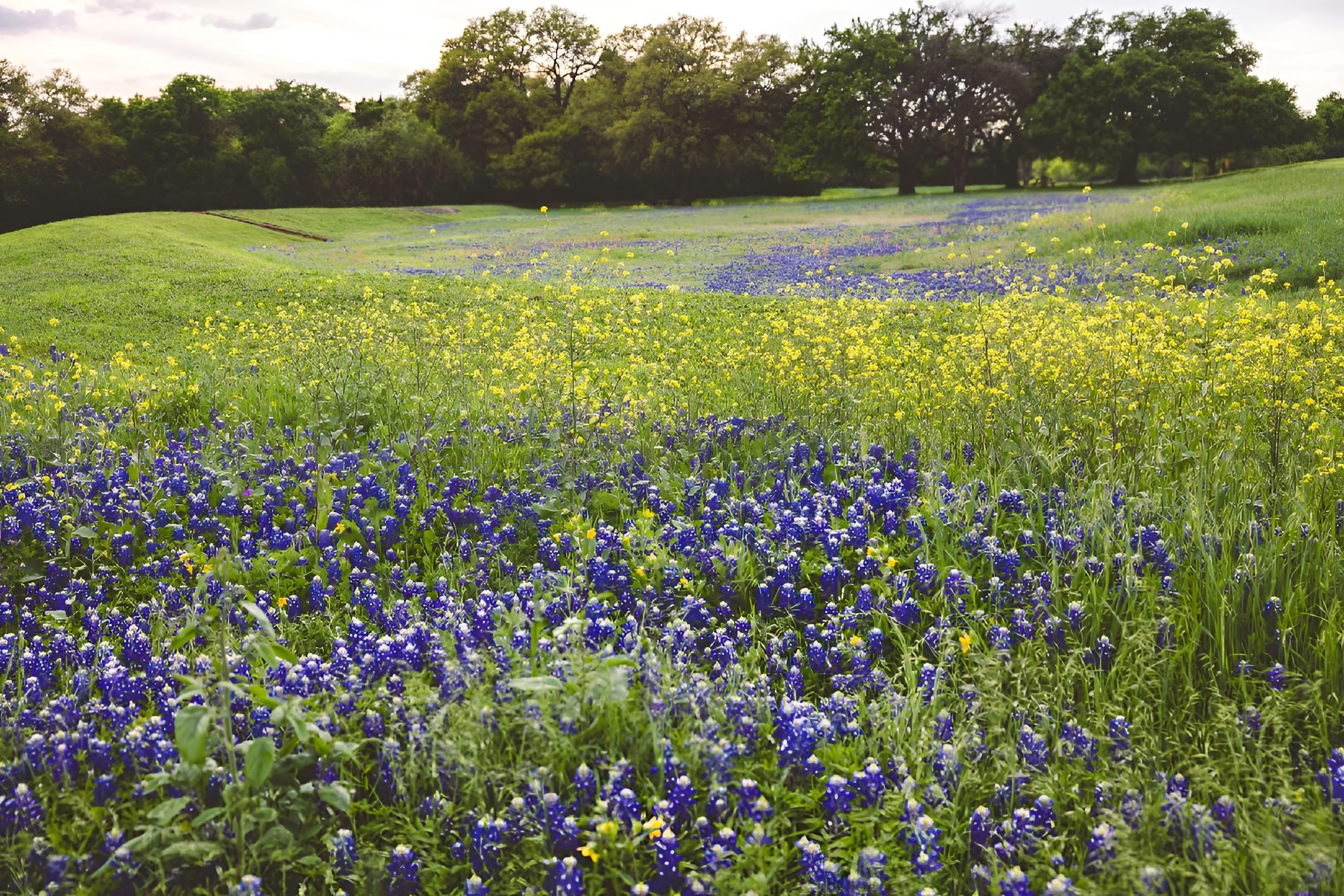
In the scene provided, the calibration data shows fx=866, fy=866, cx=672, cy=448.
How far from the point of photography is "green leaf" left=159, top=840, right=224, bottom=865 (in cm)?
225

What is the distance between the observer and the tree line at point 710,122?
147 ft

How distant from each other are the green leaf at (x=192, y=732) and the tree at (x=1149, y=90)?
52.6m

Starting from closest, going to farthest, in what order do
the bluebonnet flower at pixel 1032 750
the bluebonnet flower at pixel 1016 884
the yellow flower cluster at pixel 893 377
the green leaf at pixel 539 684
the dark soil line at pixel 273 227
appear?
the bluebonnet flower at pixel 1016 884 → the green leaf at pixel 539 684 → the bluebonnet flower at pixel 1032 750 → the yellow flower cluster at pixel 893 377 → the dark soil line at pixel 273 227

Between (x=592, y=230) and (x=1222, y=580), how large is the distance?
104 feet

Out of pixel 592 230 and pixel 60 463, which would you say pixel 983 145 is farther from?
pixel 60 463

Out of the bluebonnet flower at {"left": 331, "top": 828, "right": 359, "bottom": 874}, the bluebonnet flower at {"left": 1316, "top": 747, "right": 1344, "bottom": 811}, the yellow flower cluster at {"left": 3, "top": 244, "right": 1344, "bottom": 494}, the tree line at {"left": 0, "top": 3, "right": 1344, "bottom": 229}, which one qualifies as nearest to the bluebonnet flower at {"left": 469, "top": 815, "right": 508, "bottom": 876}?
the bluebonnet flower at {"left": 331, "top": 828, "right": 359, "bottom": 874}

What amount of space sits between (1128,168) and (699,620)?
185 feet

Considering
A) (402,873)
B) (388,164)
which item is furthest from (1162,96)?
(402,873)

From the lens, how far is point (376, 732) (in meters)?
2.84

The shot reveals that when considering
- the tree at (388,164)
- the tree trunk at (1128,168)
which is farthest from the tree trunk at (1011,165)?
the tree at (388,164)

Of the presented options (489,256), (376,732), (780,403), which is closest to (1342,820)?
(376,732)

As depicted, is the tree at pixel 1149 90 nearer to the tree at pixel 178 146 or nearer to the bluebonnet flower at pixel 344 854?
the tree at pixel 178 146

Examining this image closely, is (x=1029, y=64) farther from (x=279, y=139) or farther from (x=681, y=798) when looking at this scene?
(x=681, y=798)

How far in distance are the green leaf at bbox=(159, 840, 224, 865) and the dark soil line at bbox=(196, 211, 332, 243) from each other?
1263 inches
